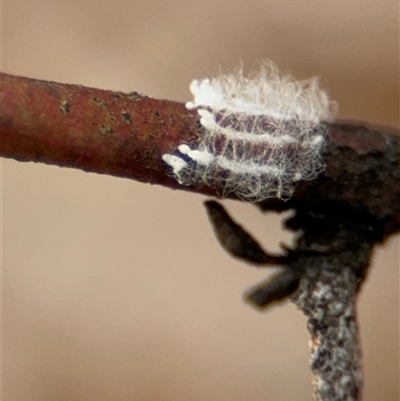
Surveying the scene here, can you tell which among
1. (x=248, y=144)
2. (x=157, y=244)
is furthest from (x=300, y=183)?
(x=157, y=244)

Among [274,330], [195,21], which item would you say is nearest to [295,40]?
[195,21]

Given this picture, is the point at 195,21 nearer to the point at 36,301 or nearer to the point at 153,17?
the point at 153,17

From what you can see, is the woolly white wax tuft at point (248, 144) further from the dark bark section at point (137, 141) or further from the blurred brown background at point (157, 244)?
the blurred brown background at point (157, 244)

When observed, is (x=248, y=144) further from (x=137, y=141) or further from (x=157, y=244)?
(x=157, y=244)

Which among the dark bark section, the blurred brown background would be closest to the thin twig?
the dark bark section

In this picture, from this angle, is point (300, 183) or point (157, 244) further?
point (157, 244)

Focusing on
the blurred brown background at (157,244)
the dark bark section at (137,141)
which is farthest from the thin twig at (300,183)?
the blurred brown background at (157,244)
